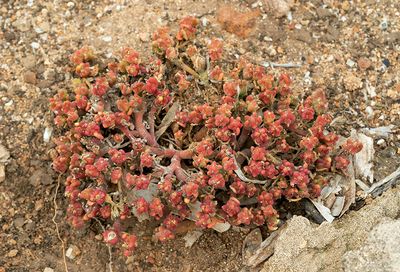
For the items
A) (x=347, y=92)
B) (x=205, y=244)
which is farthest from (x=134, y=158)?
(x=347, y=92)

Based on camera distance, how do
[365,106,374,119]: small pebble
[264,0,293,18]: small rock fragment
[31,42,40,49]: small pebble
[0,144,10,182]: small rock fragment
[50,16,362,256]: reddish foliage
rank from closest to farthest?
[50,16,362,256]: reddish foliage < [0,144,10,182]: small rock fragment < [365,106,374,119]: small pebble < [31,42,40,49]: small pebble < [264,0,293,18]: small rock fragment

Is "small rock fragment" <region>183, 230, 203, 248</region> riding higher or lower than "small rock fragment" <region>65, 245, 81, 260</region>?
higher

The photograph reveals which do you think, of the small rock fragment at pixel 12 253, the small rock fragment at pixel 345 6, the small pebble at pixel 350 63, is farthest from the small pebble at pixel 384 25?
the small rock fragment at pixel 12 253

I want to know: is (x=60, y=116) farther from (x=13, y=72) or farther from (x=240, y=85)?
(x=240, y=85)

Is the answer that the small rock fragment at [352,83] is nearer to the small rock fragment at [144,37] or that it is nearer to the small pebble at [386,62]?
the small pebble at [386,62]

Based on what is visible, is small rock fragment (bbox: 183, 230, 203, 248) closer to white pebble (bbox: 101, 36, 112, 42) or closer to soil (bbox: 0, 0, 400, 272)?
soil (bbox: 0, 0, 400, 272)

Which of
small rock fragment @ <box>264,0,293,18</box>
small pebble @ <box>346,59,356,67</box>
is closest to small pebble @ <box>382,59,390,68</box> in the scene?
small pebble @ <box>346,59,356,67</box>

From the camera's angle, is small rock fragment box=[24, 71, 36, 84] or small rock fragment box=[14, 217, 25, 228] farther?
small rock fragment box=[24, 71, 36, 84]
